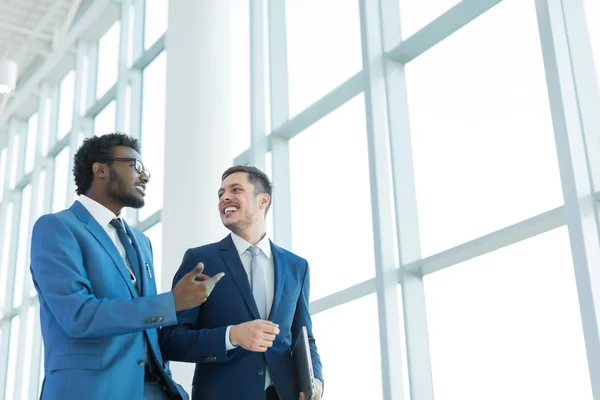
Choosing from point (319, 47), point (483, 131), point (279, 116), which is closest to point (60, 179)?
point (279, 116)

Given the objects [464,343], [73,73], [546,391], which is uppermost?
[73,73]

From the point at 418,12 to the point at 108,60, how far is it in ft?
16.9

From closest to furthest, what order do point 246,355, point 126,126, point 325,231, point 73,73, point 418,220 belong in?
point 246,355
point 418,220
point 325,231
point 126,126
point 73,73

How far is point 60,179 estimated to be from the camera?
9477mm

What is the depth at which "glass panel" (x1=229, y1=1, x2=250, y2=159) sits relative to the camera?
5.81 m

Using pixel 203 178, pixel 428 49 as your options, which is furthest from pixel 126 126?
pixel 428 49

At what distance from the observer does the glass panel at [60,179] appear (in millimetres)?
9201

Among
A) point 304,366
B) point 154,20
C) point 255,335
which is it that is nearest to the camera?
point 255,335

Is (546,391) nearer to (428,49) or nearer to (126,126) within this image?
(428,49)

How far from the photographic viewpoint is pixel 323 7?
5387 mm

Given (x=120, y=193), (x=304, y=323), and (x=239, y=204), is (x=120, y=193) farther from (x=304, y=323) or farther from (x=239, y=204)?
(x=304, y=323)

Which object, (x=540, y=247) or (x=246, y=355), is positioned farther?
(x=540, y=247)

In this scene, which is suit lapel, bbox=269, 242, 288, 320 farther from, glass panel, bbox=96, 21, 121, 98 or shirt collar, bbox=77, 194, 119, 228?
glass panel, bbox=96, 21, 121, 98

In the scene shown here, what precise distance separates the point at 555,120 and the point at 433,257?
1006mm
